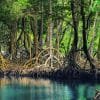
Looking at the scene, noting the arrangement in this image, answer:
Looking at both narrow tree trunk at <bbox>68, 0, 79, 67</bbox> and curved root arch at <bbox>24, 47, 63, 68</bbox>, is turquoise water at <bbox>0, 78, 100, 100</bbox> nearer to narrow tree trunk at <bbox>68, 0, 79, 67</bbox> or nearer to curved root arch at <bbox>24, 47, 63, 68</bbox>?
narrow tree trunk at <bbox>68, 0, 79, 67</bbox>

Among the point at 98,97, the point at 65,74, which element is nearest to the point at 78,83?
the point at 65,74

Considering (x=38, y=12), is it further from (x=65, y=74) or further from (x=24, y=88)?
(x=24, y=88)

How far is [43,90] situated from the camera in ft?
101

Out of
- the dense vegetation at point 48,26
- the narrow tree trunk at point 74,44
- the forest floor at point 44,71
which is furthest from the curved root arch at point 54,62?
the narrow tree trunk at point 74,44

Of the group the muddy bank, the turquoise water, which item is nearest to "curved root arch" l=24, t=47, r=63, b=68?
the muddy bank

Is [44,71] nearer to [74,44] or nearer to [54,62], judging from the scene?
[54,62]

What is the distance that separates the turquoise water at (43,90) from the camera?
27500mm

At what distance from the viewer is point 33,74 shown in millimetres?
37688

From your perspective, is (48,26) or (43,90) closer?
(43,90)

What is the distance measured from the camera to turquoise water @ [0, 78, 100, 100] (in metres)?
27.5

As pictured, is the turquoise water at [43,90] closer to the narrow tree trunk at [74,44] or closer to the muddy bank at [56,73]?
the muddy bank at [56,73]

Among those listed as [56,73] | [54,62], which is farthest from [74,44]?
[54,62]

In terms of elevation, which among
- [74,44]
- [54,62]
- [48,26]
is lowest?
[54,62]

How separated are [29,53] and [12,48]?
4.20 ft
